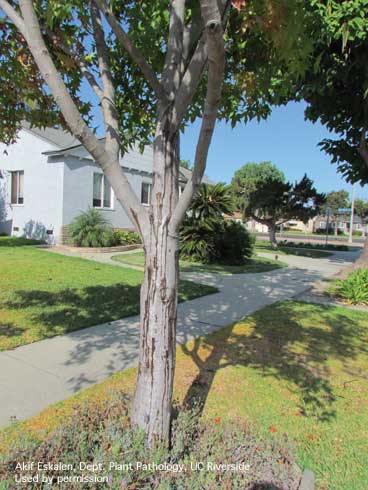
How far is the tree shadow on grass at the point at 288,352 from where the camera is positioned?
3312 mm

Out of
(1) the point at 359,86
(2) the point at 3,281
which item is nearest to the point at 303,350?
(2) the point at 3,281

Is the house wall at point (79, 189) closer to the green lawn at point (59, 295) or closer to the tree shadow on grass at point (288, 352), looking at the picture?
the green lawn at point (59, 295)

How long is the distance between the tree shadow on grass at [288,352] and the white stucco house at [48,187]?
11.7 meters

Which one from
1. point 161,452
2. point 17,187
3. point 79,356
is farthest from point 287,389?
point 17,187

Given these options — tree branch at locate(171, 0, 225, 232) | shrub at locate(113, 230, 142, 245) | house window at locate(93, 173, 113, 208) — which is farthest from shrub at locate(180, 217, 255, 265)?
tree branch at locate(171, 0, 225, 232)

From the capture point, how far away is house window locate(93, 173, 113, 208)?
16.4 metres

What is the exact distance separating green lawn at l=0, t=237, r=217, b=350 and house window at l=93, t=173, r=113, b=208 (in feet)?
21.5

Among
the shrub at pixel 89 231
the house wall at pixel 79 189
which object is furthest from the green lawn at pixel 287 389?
the house wall at pixel 79 189

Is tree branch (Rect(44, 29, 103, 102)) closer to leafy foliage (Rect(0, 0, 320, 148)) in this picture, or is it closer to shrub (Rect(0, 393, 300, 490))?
leafy foliage (Rect(0, 0, 320, 148))

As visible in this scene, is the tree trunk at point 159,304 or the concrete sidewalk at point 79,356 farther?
the concrete sidewalk at point 79,356

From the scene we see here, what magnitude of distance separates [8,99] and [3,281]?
4772 millimetres

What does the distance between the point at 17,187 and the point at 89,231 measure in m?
5.47

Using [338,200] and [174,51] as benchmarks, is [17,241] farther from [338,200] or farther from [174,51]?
[338,200]

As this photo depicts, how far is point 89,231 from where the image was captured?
14.2m
